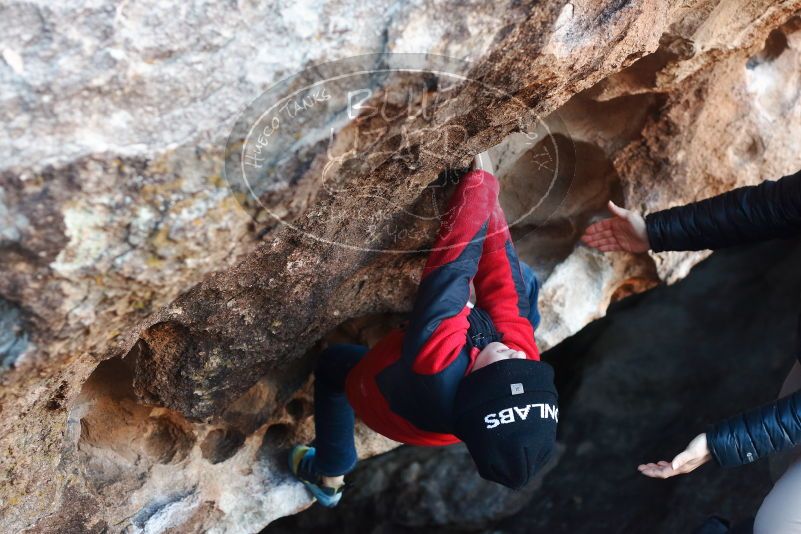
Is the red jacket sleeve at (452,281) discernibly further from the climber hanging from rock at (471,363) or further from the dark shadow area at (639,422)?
the dark shadow area at (639,422)

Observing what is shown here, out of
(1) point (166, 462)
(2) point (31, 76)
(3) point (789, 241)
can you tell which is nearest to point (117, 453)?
(1) point (166, 462)

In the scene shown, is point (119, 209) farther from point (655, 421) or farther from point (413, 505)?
point (655, 421)

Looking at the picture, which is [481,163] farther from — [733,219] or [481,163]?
[733,219]

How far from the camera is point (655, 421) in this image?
2199mm

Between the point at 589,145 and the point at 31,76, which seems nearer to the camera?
the point at 31,76

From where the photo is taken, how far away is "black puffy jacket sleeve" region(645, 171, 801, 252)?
138 cm

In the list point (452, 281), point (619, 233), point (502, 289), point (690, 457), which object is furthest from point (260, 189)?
point (619, 233)

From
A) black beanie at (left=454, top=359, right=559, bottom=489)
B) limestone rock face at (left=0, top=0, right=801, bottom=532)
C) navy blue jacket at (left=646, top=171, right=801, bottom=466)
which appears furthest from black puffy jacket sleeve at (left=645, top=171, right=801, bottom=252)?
black beanie at (left=454, top=359, right=559, bottom=489)

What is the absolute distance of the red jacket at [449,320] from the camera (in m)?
1.23

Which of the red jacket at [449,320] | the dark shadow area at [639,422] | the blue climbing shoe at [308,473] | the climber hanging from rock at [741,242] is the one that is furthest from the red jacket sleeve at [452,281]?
the dark shadow area at [639,422]

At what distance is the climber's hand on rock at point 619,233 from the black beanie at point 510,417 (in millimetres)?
489

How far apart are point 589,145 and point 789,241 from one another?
1.10 metres

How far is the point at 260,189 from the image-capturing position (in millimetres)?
854

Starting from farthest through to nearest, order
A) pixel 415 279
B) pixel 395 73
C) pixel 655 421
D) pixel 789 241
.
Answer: pixel 789 241 < pixel 655 421 < pixel 415 279 < pixel 395 73
